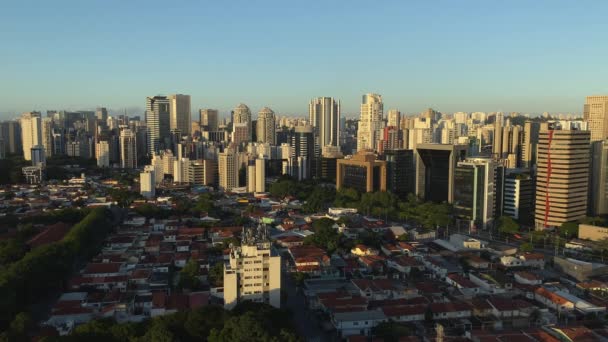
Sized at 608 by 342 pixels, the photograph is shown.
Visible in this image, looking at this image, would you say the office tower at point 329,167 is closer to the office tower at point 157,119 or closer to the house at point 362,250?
the house at point 362,250

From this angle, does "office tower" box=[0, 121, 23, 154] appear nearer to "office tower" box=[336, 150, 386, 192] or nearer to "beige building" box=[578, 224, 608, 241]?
"office tower" box=[336, 150, 386, 192]

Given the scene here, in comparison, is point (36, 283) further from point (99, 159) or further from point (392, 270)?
point (99, 159)

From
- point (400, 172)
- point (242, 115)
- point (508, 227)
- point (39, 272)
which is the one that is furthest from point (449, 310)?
point (242, 115)

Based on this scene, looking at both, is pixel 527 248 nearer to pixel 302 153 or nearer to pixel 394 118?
pixel 302 153

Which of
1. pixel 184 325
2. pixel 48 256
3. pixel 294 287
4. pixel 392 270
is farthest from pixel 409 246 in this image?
pixel 48 256

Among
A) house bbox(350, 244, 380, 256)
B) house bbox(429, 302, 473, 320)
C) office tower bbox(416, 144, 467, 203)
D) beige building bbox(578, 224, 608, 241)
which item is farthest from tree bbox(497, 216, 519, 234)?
house bbox(429, 302, 473, 320)
